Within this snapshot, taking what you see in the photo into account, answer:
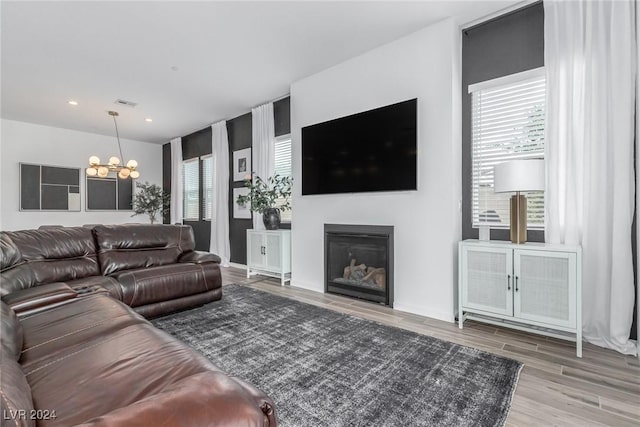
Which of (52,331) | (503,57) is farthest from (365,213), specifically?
(52,331)

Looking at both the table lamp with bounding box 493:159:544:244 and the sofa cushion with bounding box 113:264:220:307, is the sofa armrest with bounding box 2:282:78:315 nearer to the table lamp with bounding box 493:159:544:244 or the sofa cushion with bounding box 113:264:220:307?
the sofa cushion with bounding box 113:264:220:307

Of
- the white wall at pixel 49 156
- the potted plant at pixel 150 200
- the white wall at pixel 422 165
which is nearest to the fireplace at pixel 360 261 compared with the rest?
the white wall at pixel 422 165

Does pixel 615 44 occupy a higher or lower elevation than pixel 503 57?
lower

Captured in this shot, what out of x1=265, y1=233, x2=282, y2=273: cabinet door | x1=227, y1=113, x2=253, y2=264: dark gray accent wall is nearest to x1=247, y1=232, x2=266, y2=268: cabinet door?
x1=265, y1=233, x2=282, y2=273: cabinet door

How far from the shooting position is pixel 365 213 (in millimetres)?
3684

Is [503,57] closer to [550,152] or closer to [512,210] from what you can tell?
[550,152]

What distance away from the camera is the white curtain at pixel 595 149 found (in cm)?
231

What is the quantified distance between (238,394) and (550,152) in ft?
9.91

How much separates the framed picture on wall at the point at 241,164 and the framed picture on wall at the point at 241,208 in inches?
9.0

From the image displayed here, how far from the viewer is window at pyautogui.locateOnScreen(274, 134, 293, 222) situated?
513cm

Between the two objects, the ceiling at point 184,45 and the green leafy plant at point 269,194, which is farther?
the green leafy plant at point 269,194

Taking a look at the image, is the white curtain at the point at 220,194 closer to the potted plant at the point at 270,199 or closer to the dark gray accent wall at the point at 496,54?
the potted plant at the point at 270,199

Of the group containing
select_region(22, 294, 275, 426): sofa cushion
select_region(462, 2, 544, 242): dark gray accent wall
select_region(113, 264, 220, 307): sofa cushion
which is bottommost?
select_region(113, 264, 220, 307): sofa cushion

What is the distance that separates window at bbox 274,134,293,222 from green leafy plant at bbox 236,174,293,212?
0.48ft
